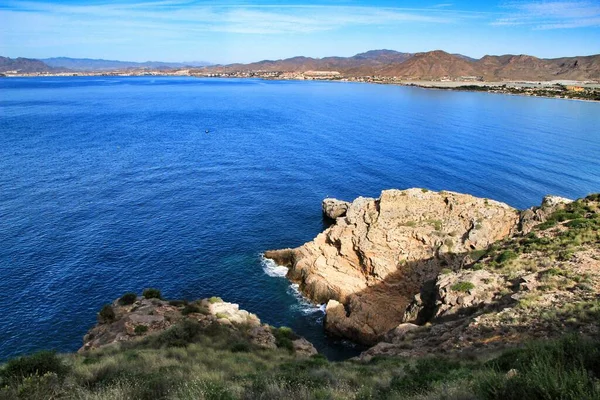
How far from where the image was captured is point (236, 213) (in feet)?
195

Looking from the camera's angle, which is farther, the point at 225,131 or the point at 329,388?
the point at 225,131

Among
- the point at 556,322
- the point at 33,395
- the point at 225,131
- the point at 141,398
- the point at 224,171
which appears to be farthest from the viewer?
the point at 225,131

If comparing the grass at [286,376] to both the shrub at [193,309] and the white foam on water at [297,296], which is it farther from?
the white foam on water at [297,296]

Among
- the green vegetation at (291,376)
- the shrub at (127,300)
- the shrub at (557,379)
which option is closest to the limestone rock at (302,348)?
the green vegetation at (291,376)

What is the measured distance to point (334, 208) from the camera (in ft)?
192

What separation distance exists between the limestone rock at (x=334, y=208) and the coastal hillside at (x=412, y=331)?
9.41m

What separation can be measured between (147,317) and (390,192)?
29.1 m

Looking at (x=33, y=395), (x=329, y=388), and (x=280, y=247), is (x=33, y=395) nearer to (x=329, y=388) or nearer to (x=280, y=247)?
(x=329, y=388)

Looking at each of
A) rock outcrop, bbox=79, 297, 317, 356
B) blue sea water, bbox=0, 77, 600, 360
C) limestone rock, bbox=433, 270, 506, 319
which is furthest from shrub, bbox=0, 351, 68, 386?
limestone rock, bbox=433, 270, 506, 319

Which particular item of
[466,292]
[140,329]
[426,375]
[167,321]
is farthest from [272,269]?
[426,375]

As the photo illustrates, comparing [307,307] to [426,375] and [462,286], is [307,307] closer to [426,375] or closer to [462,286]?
[462,286]

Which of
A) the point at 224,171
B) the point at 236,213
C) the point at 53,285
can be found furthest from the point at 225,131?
the point at 53,285

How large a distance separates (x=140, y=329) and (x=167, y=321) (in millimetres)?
2223

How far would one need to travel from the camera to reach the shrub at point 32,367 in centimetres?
1669
